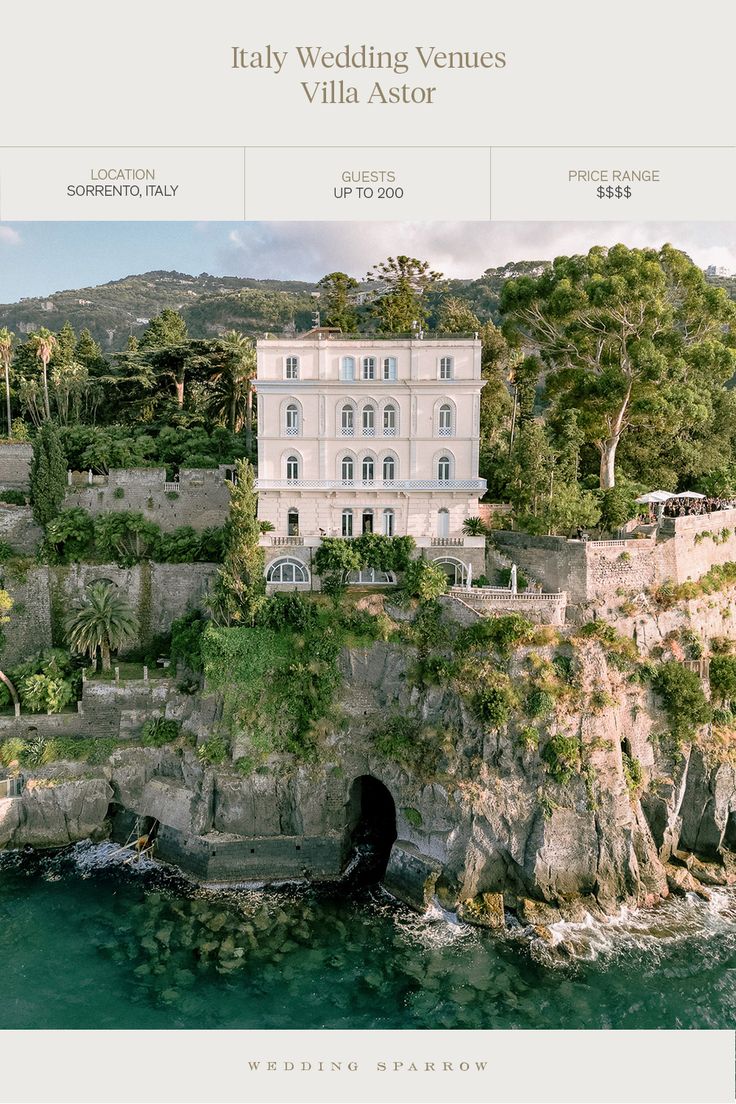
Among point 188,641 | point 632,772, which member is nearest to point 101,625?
point 188,641

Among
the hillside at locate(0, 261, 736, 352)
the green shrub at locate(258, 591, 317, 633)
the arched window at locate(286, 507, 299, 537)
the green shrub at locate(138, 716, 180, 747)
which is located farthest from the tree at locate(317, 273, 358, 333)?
the hillside at locate(0, 261, 736, 352)

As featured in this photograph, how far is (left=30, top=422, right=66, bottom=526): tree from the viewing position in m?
35.4

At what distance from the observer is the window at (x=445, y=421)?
107ft

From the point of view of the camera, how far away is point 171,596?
1393 inches

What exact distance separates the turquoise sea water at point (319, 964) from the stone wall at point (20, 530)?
16.2 m

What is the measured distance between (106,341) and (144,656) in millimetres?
79059

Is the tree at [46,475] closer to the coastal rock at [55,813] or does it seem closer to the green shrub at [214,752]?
the coastal rock at [55,813]

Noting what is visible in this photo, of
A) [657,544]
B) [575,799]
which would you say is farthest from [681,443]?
[575,799]

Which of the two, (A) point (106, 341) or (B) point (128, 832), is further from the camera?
(A) point (106, 341)

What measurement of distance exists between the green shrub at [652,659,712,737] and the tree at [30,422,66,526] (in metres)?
29.3

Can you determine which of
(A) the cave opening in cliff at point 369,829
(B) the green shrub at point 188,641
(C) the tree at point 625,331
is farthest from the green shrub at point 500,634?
(C) the tree at point 625,331

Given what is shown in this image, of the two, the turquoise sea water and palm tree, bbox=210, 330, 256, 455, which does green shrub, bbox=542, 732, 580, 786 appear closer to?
the turquoise sea water

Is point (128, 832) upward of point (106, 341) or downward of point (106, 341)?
downward

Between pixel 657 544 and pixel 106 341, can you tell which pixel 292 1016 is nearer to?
pixel 657 544
